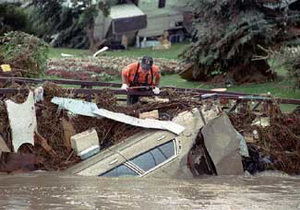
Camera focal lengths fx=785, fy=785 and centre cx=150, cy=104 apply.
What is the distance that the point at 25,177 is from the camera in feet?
39.6

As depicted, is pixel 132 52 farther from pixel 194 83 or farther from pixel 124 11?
pixel 194 83

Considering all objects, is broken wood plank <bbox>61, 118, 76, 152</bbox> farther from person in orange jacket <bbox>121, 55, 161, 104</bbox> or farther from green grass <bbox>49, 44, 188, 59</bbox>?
green grass <bbox>49, 44, 188, 59</bbox>

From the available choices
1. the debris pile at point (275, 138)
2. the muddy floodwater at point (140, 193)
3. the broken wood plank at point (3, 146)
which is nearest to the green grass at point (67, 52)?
the debris pile at point (275, 138)

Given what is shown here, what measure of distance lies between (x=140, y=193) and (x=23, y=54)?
5.77 meters

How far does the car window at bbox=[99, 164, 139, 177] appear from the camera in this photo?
41.1 feet

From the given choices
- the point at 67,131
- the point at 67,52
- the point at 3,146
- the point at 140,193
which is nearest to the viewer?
the point at 140,193

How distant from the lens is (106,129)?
1347 centimetres

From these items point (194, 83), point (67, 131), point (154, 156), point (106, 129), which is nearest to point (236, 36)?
point (194, 83)

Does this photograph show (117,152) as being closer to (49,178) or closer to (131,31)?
(49,178)

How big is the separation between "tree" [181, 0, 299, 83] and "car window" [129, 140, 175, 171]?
12082 millimetres

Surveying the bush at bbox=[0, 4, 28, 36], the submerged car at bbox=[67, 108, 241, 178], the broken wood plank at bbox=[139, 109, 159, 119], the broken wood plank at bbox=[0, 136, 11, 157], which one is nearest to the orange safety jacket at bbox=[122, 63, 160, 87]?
the broken wood plank at bbox=[139, 109, 159, 119]

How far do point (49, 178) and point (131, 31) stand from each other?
30.8 metres

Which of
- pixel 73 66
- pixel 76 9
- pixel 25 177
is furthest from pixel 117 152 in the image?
pixel 76 9

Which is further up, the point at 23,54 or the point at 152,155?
the point at 23,54
